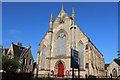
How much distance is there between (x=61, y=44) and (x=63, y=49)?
1.27m

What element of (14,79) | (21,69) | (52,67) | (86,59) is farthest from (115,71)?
(14,79)

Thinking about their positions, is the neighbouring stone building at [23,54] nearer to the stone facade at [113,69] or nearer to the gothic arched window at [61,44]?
the gothic arched window at [61,44]

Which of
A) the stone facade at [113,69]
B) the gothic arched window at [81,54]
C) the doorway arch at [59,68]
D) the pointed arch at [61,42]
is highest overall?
the pointed arch at [61,42]

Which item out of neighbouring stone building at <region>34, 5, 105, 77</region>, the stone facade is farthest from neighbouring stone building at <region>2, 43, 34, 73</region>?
the stone facade

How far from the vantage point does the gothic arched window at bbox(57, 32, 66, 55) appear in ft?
102

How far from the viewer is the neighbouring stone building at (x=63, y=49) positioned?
2850cm

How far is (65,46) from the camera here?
3097 cm

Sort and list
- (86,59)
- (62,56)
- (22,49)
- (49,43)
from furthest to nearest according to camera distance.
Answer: (22,49) → (49,43) → (62,56) → (86,59)

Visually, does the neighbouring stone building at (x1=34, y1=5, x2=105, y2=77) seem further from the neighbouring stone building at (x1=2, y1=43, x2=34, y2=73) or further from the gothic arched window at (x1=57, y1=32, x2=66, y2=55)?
the neighbouring stone building at (x1=2, y1=43, x2=34, y2=73)

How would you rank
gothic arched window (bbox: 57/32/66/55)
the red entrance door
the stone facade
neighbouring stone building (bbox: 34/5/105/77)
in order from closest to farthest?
neighbouring stone building (bbox: 34/5/105/77)
the red entrance door
gothic arched window (bbox: 57/32/66/55)
the stone facade

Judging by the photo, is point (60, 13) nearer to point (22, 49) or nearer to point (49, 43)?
point (49, 43)

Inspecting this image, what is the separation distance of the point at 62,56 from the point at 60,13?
1035 centimetres

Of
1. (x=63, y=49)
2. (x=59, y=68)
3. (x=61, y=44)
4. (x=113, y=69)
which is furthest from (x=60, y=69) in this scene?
(x=113, y=69)

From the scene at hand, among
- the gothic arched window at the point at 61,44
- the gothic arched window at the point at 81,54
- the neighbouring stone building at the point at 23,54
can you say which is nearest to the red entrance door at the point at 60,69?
the gothic arched window at the point at 61,44
